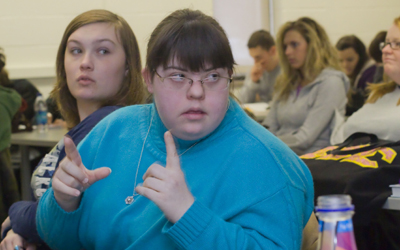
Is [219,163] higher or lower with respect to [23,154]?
higher

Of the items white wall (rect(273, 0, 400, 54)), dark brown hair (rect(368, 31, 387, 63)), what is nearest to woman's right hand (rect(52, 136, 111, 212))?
dark brown hair (rect(368, 31, 387, 63))

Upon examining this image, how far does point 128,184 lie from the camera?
1.00m

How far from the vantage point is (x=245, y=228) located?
85cm

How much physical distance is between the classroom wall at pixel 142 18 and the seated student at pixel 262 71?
33cm

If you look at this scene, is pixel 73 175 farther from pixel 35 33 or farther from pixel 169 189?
pixel 35 33

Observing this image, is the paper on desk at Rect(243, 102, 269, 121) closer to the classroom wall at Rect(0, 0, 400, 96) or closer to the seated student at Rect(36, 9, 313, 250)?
the classroom wall at Rect(0, 0, 400, 96)

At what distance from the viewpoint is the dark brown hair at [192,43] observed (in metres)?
0.89

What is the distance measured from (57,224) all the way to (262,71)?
150 inches

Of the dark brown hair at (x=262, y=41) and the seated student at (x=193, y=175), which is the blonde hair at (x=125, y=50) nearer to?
the seated student at (x=193, y=175)

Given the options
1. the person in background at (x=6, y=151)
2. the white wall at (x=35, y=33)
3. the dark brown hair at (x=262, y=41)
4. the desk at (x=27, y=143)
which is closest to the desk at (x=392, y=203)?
the desk at (x=27, y=143)

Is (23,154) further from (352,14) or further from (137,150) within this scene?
(352,14)

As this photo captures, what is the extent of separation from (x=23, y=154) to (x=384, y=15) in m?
4.54

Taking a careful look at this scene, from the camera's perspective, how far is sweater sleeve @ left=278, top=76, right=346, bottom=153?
2918mm

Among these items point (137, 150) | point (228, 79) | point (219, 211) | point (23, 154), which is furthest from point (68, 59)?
point (23, 154)
